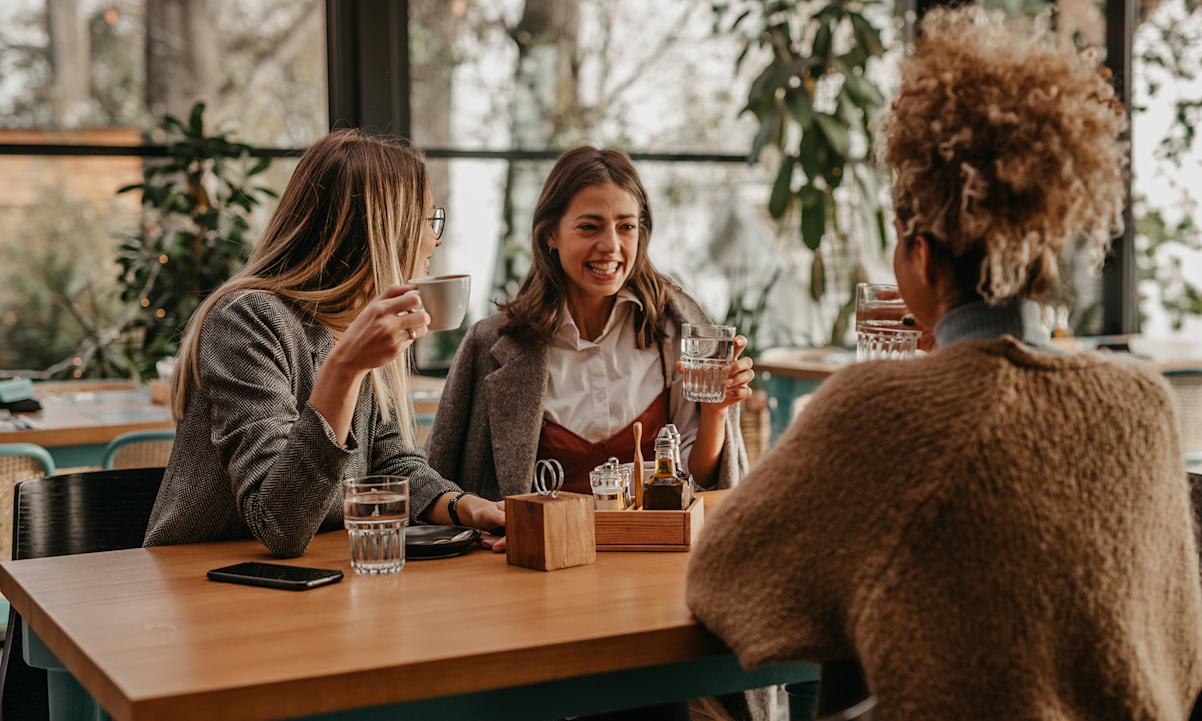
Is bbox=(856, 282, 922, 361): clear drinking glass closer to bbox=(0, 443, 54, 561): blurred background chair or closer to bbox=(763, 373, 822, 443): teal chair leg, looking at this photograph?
bbox=(0, 443, 54, 561): blurred background chair

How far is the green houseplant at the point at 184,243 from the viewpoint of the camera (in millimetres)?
4766

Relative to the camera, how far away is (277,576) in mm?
1641

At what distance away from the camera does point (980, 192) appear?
137cm

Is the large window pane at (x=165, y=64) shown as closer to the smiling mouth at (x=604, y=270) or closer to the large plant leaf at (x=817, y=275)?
the large plant leaf at (x=817, y=275)

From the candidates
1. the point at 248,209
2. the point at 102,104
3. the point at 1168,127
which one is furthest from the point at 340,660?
the point at 1168,127

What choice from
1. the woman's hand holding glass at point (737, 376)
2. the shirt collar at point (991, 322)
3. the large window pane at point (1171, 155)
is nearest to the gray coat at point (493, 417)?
the woman's hand holding glass at point (737, 376)

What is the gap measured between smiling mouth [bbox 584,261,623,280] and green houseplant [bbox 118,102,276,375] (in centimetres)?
235

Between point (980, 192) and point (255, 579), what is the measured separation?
96 centimetres

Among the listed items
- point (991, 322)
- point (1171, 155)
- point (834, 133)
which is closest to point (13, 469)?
point (991, 322)

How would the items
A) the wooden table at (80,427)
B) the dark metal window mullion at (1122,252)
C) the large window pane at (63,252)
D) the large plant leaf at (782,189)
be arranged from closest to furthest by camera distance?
the wooden table at (80,427)
the large window pane at (63,252)
the large plant leaf at (782,189)
the dark metal window mullion at (1122,252)

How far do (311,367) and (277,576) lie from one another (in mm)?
420

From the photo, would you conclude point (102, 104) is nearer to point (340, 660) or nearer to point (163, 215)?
point (163, 215)

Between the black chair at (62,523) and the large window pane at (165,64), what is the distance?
3.43 meters

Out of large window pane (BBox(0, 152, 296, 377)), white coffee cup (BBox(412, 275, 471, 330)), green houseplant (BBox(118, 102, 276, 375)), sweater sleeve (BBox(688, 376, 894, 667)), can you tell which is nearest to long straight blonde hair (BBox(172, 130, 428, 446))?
white coffee cup (BBox(412, 275, 471, 330))
